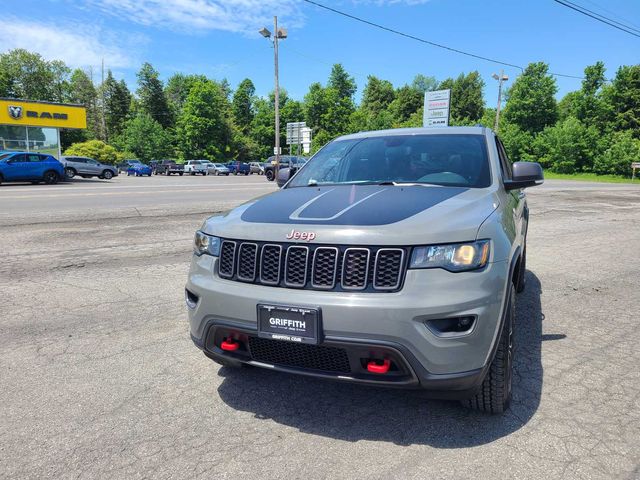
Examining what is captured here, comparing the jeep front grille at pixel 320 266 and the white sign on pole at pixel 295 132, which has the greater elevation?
the white sign on pole at pixel 295 132

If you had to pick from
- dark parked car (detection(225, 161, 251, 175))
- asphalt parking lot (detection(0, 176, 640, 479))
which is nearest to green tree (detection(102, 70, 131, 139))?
dark parked car (detection(225, 161, 251, 175))

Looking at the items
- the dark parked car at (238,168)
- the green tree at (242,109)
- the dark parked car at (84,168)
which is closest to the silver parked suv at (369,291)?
the dark parked car at (84,168)

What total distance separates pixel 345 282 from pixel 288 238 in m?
0.39

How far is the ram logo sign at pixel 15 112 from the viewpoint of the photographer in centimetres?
3834

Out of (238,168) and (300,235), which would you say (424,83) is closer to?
(238,168)

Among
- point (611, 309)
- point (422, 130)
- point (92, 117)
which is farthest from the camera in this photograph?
point (92, 117)

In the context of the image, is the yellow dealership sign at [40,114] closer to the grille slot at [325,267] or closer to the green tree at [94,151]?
the green tree at [94,151]

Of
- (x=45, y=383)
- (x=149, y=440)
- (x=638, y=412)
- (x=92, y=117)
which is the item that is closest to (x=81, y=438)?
(x=149, y=440)

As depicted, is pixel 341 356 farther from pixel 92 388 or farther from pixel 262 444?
pixel 92 388

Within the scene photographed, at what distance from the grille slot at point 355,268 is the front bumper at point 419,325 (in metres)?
0.05

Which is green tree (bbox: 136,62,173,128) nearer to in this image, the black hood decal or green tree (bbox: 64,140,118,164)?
green tree (bbox: 64,140,118,164)

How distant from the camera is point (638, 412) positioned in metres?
2.73

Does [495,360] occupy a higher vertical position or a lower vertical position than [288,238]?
lower

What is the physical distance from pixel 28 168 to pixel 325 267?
26.0 metres
